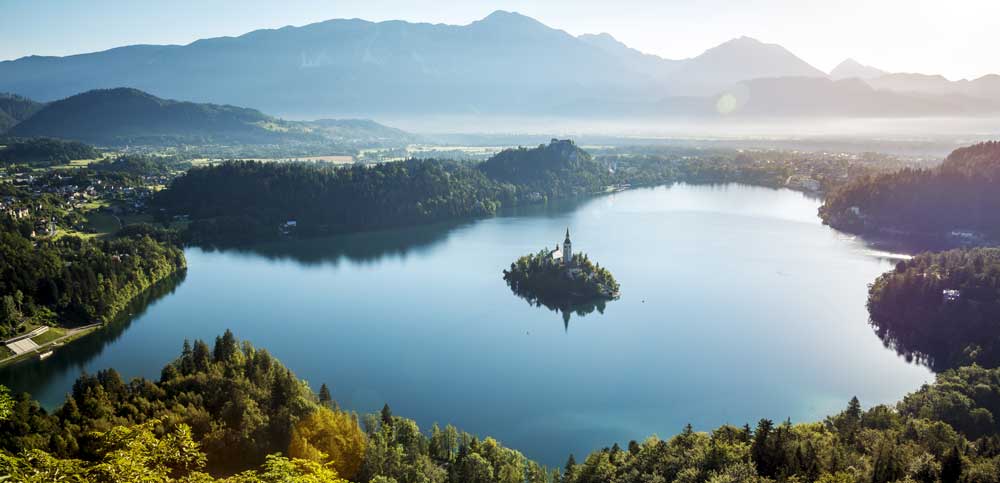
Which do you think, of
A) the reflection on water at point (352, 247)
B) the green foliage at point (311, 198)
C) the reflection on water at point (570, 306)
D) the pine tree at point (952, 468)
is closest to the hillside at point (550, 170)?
the green foliage at point (311, 198)

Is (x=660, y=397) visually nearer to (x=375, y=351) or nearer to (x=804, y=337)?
(x=804, y=337)

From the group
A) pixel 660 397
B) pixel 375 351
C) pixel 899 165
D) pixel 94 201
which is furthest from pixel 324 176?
pixel 899 165

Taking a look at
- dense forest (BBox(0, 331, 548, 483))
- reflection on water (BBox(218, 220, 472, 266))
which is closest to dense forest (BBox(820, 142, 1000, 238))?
reflection on water (BBox(218, 220, 472, 266))

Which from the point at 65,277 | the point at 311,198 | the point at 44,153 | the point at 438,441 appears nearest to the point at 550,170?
the point at 311,198

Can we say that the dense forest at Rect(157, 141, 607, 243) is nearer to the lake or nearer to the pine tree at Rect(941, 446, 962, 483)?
the lake

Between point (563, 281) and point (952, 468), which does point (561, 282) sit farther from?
point (952, 468)

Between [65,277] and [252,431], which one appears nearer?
[252,431]
